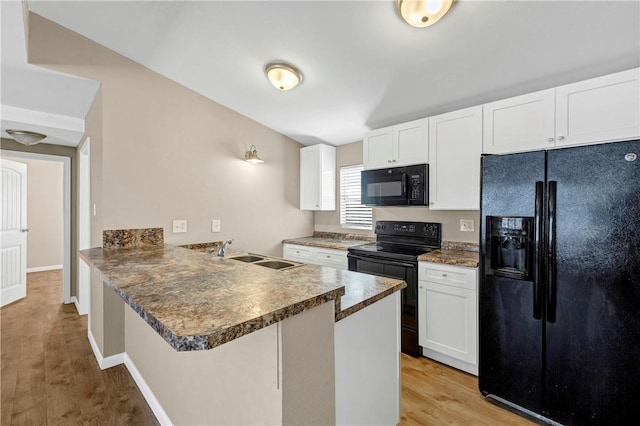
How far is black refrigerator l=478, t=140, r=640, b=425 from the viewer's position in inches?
58.2

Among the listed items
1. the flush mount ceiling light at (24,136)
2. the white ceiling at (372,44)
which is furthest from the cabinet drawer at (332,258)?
the flush mount ceiling light at (24,136)

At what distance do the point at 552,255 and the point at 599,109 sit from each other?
3.28ft

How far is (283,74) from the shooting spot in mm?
2270

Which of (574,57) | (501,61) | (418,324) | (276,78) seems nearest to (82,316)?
(276,78)

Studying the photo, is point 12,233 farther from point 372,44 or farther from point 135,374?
point 372,44

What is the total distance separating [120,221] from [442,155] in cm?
283

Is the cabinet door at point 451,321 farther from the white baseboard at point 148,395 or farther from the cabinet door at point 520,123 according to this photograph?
the white baseboard at point 148,395

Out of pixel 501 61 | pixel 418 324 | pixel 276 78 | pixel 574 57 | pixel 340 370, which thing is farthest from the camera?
pixel 418 324

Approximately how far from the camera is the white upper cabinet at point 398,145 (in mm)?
2682

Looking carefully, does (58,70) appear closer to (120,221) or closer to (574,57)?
(120,221)

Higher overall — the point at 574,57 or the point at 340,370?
the point at 574,57

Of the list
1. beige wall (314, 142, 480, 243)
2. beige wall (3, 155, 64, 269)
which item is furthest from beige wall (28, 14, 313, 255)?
beige wall (3, 155, 64, 269)

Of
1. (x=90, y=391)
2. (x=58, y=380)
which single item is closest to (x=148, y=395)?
(x=90, y=391)

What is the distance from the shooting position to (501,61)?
1928mm
